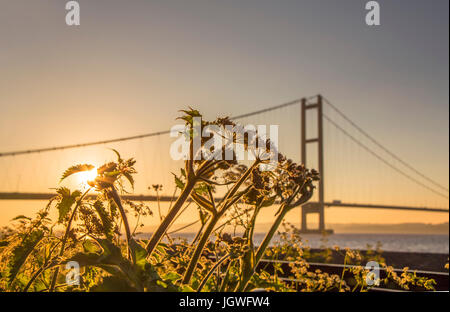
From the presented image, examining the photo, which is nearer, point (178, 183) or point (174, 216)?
point (174, 216)

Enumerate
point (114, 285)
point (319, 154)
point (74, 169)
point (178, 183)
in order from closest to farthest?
point (114, 285) → point (74, 169) → point (178, 183) → point (319, 154)

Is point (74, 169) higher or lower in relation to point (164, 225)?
higher

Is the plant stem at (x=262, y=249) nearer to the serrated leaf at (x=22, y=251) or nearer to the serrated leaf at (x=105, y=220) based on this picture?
the serrated leaf at (x=105, y=220)

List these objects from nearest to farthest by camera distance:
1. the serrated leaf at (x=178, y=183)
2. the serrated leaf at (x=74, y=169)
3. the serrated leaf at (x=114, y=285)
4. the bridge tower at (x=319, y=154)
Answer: the serrated leaf at (x=114, y=285) → the serrated leaf at (x=74, y=169) → the serrated leaf at (x=178, y=183) → the bridge tower at (x=319, y=154)

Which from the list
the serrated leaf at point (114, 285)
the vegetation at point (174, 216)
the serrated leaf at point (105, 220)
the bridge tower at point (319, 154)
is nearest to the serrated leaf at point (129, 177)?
the vegetation at point (174, 216)

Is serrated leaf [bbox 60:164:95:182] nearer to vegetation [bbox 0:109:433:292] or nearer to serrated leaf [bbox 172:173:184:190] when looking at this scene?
vegetation [bbox 0:109:433:292]

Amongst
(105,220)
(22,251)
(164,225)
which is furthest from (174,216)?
(22,251)

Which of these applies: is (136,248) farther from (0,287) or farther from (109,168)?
(0,287)

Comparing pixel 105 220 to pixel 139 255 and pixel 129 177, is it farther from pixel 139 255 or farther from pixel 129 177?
pixel 139 255

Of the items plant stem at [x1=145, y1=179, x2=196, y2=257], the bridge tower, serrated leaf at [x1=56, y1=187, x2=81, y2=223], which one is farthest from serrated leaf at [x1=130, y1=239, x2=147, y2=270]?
the bridge tower

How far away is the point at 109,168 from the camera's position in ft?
2.54
